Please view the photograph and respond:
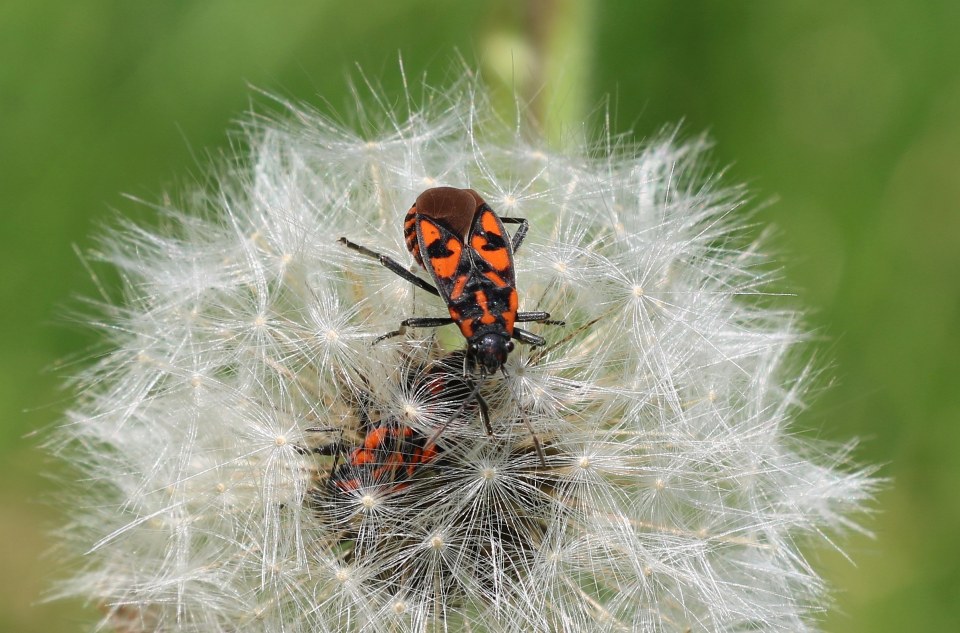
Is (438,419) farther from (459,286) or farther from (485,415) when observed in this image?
(459,286)

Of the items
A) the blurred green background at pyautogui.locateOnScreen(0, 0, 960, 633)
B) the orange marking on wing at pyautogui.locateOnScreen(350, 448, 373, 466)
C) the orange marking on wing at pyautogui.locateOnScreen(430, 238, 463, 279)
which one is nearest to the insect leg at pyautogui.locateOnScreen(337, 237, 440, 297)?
the orange marking on wing at pyautogui.locateOnScreen(430, 238, 463, 279)

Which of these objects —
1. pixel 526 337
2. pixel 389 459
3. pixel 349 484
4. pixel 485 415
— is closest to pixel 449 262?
pixel 526 337

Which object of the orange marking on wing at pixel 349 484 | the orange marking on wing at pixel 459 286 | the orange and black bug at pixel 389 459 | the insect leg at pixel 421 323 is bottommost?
the orange marking on wing at pixel 349 484

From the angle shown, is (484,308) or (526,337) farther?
(526,337)

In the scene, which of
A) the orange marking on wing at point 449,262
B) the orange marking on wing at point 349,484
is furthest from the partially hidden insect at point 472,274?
the orange marking on wing at point 349,484

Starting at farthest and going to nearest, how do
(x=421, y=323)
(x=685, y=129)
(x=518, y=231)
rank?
(x=685, y=129)
(x=518, y=231)
(x=421, y=323)

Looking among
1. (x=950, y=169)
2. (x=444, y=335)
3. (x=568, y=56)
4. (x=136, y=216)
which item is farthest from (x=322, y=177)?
(x=950, y=169)

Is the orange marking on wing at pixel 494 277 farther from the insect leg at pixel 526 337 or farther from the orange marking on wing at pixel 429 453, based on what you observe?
the orange marking on wing at pixel 429 453
